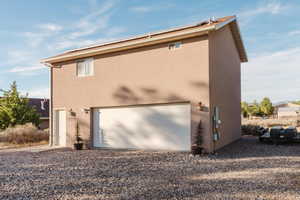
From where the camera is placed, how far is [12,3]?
30.1 feet

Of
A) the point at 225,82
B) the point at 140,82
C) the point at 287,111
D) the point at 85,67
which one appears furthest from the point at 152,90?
the point at 287,111

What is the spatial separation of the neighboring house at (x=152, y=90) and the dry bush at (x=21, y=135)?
3076 mm

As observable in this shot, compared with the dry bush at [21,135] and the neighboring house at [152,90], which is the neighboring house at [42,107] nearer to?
the dry bush at [21,135]

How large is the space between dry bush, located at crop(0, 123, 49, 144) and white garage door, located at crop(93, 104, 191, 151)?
5936 millimetres

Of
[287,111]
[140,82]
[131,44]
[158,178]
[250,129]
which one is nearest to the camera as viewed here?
[158,178]

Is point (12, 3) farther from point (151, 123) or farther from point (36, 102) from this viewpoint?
point (36, 102)

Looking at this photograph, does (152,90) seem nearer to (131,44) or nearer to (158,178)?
(131,44)

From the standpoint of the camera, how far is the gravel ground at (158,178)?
399 cm

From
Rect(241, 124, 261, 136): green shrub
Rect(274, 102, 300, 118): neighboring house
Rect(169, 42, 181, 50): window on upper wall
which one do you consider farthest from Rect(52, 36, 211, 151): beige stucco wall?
Rect(274, 102, 300, 118): neighboring house

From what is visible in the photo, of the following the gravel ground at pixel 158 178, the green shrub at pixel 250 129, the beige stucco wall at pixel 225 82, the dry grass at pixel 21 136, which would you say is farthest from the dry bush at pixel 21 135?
the green shrub at pixel 250 129

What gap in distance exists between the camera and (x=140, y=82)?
367 inches

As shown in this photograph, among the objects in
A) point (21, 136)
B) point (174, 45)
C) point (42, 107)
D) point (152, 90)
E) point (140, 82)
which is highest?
point (174, 45)

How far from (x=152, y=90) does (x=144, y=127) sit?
172 cm

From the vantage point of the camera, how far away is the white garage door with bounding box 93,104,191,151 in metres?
8.53
